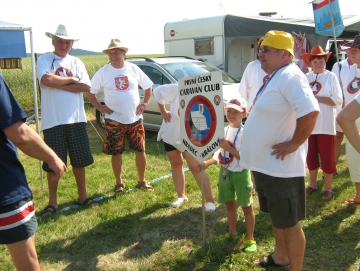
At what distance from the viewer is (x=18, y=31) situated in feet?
16.5

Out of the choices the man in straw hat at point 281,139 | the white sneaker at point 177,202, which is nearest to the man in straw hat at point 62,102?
A: the white sneaker at point 177,202

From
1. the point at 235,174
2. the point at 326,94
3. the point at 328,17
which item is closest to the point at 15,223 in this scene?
the point at 235,174

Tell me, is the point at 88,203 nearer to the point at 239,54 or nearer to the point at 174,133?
the point at 174,133

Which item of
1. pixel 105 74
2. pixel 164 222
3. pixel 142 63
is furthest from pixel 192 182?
pixel 142 63

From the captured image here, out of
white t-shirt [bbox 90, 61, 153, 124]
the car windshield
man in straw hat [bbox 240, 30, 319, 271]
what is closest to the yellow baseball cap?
man in straw hat [bbox 240, 30, 319, 271]

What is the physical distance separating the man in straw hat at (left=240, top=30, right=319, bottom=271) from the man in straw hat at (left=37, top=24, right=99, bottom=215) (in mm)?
2504

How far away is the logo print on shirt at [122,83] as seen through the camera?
5.33 metres

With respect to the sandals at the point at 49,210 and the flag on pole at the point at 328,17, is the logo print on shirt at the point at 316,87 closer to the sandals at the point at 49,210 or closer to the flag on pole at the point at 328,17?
the flag on pole at the point at 328,17

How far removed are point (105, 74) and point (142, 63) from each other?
389 cm

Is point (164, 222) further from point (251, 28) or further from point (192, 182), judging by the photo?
point (251, 28)

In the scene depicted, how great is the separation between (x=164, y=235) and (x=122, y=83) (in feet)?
7.14

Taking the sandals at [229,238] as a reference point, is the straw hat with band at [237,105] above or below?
above

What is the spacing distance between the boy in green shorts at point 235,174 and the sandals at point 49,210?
2.14 meters

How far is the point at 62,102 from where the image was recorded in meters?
4.72
